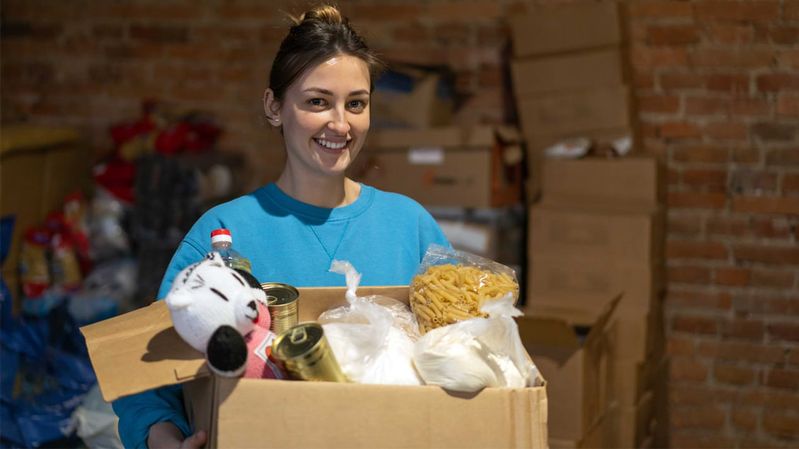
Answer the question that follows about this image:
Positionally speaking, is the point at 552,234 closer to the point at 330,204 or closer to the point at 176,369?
the point at 330,204

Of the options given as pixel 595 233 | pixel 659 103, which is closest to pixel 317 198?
pixel 595 233

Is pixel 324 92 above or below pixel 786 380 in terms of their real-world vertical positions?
above

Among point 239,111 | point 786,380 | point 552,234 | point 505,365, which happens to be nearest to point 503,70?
point 552,234

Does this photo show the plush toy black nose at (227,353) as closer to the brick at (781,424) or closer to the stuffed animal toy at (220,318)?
the stuffed animal toy at (220,318)

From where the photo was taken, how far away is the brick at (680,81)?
10.5 feet

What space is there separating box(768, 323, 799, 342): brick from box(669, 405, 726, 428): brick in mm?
351

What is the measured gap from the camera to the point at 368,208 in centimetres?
163

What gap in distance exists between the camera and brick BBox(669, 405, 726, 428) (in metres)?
3.32

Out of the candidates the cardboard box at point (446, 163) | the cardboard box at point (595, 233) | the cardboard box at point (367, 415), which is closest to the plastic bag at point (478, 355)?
the cardboard box at point (367, 415)

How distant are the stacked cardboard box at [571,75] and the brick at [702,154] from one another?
256 mm

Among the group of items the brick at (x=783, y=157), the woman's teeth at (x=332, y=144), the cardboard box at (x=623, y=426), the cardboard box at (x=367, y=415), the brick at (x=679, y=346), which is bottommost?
the cardboard box at (x=623, y=426)

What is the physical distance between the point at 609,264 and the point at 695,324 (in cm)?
60

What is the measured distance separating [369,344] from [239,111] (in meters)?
2.96

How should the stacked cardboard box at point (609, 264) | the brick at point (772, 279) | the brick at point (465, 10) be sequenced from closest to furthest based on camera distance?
the stacked cardboard box at point (609, 264)
the brick at point (772, 279)
the brick at point (465, 10)
